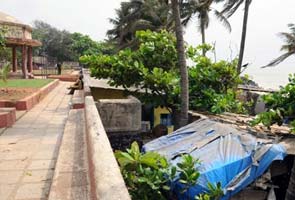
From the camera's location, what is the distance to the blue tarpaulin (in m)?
6.20

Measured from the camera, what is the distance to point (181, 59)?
416 inches

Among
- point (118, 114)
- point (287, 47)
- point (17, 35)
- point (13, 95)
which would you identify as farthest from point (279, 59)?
point (13, 95)

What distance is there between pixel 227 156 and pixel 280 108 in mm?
1828

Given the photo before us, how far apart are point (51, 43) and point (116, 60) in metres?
51.8

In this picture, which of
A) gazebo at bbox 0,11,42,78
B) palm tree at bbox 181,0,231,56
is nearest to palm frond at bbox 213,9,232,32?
palm tree at bbox 181,0,231,56

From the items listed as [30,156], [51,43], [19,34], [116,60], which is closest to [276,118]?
[30,156]

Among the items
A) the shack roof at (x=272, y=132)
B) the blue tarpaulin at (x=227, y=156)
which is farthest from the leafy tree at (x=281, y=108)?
the blue tarpaulin at (x=227, y=156)

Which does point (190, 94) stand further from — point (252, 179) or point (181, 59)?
point (252, 179)

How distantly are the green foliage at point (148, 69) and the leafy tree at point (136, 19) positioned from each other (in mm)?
14166

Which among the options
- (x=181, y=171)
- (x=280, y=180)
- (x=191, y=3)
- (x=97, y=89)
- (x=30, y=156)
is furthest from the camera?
(x=191, y=3)

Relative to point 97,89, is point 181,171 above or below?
below

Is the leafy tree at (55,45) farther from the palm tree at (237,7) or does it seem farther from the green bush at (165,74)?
the green bush at (165,74)

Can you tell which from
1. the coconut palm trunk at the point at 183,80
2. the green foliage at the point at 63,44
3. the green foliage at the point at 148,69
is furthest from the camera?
the green foliage at the point at 63,44

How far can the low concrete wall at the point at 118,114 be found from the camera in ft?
28.9
